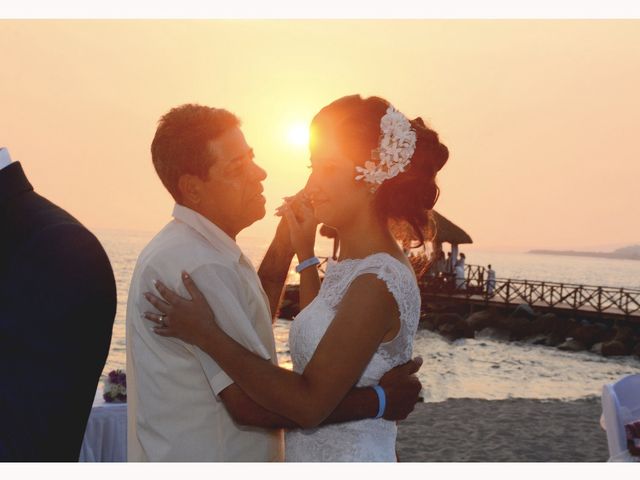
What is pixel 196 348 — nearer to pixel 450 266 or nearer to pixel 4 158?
pixel 4 158

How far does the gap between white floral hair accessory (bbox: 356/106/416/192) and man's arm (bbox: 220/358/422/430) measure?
0.71m

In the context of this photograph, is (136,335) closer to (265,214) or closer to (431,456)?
(265,214)

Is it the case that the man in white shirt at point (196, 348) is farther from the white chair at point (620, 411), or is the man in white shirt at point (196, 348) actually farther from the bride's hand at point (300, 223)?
the white chair at point (620, 411)

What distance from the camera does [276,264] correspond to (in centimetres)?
353

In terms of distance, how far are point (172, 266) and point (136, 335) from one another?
287 mm

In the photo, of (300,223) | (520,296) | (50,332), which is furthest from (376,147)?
(520,296)

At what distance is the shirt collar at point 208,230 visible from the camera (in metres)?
2.79

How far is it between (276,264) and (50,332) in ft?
5.76

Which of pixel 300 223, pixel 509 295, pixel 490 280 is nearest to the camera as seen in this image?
pixel 300 223

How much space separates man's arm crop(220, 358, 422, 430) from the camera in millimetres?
2562

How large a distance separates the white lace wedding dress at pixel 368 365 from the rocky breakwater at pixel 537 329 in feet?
98.0

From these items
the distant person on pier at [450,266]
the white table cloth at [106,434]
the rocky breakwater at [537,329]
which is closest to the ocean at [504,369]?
the rocky breakwater at [537,329]

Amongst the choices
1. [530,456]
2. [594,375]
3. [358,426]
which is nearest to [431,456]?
[530,456]

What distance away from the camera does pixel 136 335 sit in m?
2.68
